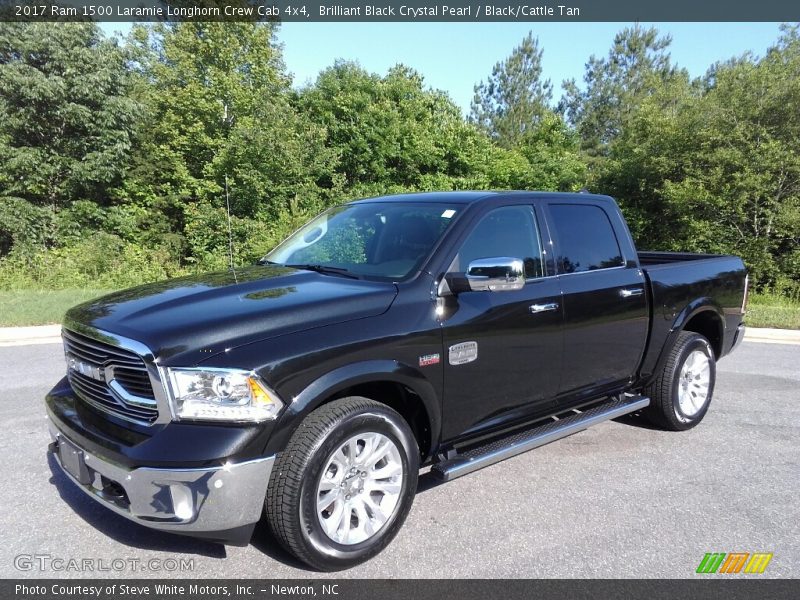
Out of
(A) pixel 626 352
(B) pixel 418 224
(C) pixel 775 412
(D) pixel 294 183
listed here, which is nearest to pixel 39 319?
(B) pixel 418 224

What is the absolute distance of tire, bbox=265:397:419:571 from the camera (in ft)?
8.67

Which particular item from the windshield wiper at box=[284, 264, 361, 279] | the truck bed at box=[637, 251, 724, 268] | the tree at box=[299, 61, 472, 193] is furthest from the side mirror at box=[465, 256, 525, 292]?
the tree at box=[299, 61, 472, 193]

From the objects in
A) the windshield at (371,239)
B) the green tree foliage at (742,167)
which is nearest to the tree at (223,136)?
the green tree foliage at (742,167)

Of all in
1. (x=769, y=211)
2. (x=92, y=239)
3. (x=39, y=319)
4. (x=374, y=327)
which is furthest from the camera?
(x=92, y=239)

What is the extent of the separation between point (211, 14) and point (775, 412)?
24.6 m

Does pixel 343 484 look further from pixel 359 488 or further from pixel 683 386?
pixel 683 386

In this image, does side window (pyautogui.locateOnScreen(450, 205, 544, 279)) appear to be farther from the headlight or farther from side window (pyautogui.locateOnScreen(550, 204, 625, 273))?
the headlight

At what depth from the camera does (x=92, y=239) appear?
21.4 m

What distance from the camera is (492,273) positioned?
10.4 feet

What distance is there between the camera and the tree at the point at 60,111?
770 inches

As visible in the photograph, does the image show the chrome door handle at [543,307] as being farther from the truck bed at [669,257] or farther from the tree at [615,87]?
the tree at [615,87]

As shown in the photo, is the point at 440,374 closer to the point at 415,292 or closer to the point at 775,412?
the point at 415,292

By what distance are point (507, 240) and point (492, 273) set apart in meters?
0.68

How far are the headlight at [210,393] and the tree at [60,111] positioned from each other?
21405mm
